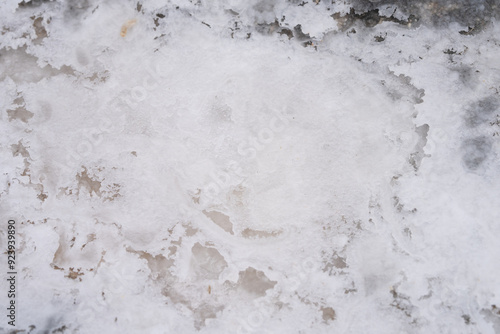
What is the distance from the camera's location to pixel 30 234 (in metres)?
1.90

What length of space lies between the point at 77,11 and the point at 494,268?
9.27ft

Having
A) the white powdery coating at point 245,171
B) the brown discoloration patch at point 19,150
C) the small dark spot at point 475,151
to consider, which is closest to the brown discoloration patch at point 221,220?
the white powdery coating at point 245,171

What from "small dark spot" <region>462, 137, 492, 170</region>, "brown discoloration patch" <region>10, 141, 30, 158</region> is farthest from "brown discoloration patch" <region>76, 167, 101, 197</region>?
"small dark spot" <region>462, 137, 492, 170</region>

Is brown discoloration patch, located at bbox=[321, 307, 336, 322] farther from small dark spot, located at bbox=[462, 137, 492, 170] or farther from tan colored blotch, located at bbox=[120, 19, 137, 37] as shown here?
tan colored blotch, located at bbox=[120, 19, 137, 37]

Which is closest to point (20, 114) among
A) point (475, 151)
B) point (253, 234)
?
point (253, 234)

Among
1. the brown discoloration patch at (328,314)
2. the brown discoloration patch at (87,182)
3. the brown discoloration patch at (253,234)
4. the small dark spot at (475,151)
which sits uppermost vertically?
the brown discoloration patch at (87,182)

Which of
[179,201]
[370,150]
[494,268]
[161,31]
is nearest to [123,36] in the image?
[161,31]

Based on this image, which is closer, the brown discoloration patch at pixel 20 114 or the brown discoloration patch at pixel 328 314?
the brown discoloration patch at pixel 328 314

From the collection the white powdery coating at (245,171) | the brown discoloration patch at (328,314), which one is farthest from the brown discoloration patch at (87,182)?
the brown discoloration patch at (328,314)

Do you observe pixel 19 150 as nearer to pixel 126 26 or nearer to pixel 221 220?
pixel 126 26

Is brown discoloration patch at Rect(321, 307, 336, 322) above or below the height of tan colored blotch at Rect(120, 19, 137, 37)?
below

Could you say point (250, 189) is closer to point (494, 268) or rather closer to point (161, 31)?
point (161, 31)

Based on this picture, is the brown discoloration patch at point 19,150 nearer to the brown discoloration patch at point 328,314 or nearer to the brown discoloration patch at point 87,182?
the brown discoloration patch at point 87,182

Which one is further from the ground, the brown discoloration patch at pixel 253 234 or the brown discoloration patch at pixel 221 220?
the brown discoloration patch at pixel 221 220
